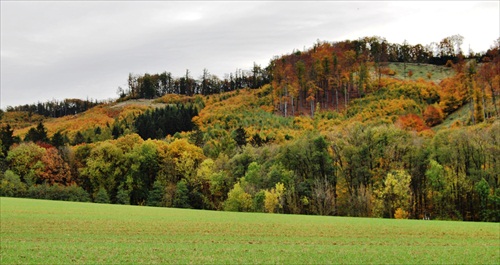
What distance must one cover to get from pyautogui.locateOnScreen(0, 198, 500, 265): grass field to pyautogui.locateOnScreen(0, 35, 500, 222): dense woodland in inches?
1326

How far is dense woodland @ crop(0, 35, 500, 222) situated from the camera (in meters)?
84.3

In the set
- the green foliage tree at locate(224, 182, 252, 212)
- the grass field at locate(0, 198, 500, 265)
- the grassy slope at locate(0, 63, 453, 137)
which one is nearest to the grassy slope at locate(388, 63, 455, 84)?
the grassy slope at locate(0, 63, 453, 137)

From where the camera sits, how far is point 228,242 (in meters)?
37.0

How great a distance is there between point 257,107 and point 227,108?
12186 mm

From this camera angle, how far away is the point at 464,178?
8244 cm

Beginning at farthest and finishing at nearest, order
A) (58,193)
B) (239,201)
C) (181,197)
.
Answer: (58,193)
(181,197)
(239,201)

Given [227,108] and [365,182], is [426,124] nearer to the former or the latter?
[365,182]

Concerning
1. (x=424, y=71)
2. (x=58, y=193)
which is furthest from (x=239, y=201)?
(x=424, y=71)

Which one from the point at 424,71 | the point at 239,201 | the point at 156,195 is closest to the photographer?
the point at 239,201

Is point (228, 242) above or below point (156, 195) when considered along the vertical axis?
above

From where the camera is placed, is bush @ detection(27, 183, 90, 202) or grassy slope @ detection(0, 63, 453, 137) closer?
bush @ detection(27, 183, 90, 202)

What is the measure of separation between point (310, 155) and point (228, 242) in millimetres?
60942

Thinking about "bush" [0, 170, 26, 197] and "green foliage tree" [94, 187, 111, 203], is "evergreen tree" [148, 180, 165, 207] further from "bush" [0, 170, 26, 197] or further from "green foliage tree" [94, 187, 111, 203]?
"bush" [0, 170, 26, 197]

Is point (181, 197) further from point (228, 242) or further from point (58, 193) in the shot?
point (228, 242)
